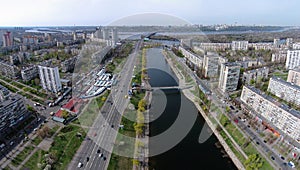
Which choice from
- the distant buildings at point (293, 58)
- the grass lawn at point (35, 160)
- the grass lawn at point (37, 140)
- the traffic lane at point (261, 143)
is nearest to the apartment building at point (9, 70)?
the grass lawn at point (37, 140)

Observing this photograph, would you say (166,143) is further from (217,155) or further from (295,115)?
(295,115)

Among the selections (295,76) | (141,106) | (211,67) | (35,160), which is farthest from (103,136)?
(295,76)

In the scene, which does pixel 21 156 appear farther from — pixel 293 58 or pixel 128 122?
pixel 293 58

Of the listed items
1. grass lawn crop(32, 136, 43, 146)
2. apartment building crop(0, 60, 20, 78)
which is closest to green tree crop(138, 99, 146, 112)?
grass lawn crop(32, 136, 43, 146)

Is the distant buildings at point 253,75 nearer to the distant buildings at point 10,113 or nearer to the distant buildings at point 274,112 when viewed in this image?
the distant buildings at point 274,112

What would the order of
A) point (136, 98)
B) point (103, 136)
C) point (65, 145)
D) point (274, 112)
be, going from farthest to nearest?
point (136, 98), point (274, 112), point (103, 136), point (65, 145)

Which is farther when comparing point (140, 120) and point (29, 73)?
point (29, 73)

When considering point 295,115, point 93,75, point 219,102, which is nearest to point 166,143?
point 219,102
